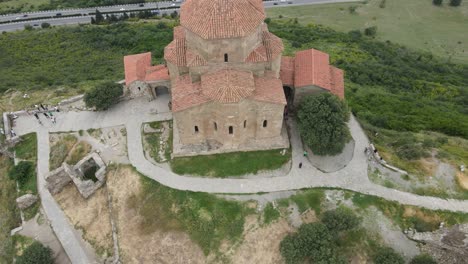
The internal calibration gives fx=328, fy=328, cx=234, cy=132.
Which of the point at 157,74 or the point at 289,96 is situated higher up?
the point at 157,74

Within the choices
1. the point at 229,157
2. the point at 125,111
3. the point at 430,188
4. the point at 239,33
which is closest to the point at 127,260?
the point at 229,157

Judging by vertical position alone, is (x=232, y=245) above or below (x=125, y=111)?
below

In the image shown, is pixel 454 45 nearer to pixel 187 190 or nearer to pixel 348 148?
pixel 348 148

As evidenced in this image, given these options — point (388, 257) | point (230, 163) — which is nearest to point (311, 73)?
point (230, 163)

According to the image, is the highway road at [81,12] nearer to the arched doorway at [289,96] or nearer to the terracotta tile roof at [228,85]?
the arched doorway at [289,96]

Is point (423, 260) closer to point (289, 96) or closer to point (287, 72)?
point (289, 96)

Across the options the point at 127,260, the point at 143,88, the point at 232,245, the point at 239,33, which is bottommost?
the point at 127,260

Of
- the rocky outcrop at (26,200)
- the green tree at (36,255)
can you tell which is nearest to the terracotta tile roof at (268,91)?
the green tree at (36,255)
